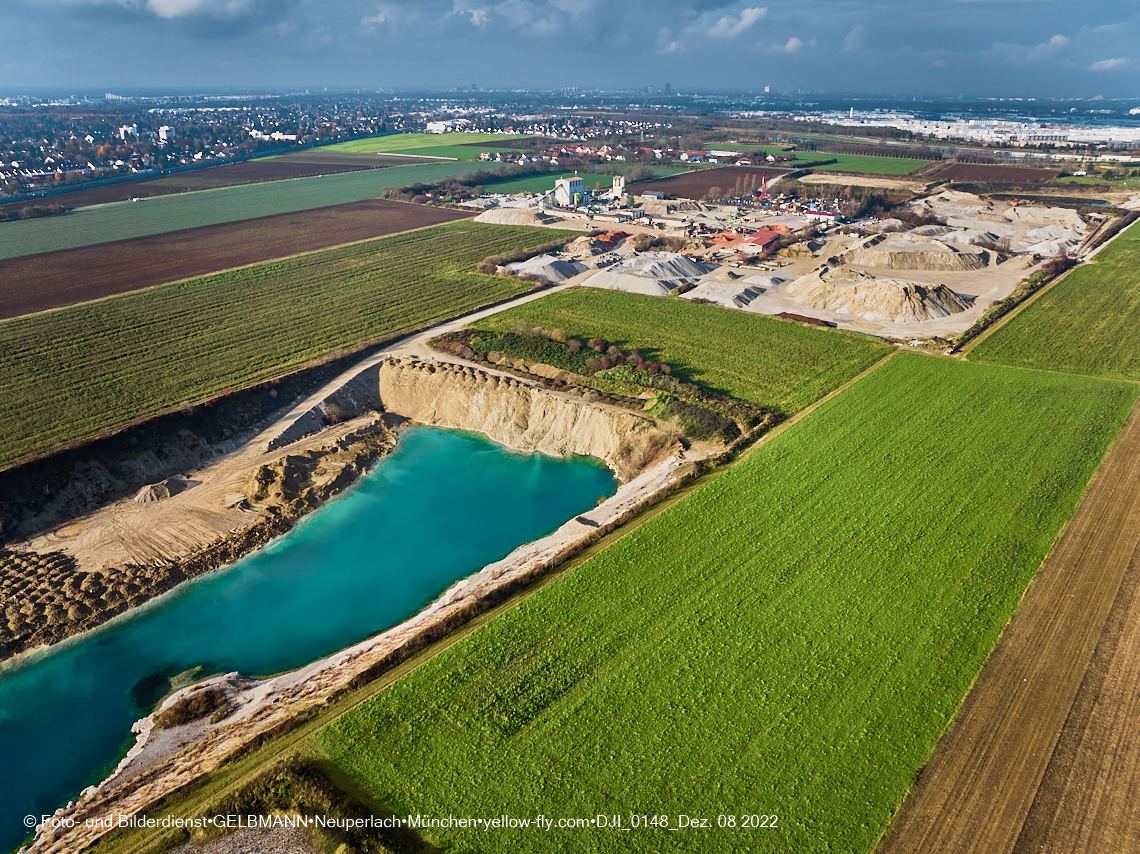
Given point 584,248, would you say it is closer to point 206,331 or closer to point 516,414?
point 206,331

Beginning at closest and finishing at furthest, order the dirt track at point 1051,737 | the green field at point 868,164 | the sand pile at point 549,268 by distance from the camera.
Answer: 1. the dirt track at point 1051,737
2. the sand pile at point 549,268
3. the green field at point 868,164

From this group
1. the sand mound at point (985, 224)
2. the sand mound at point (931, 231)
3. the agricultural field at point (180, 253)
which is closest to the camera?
the agricultural field at point (180, 253)

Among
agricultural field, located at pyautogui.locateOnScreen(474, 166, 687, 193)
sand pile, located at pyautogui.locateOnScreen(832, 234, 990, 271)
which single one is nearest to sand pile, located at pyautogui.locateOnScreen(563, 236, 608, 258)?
sand pile, located at pyautogui.locateOnScreen(832, 234, 990, 271)

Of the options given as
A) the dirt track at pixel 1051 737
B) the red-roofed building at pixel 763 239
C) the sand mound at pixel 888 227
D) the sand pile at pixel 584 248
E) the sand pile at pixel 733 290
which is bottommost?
the dirt track at pixel 1051 737

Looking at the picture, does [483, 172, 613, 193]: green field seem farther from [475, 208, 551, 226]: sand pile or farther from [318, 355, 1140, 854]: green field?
[318, 355, 1140, 854]: green field

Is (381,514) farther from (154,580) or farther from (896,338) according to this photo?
(896,338)

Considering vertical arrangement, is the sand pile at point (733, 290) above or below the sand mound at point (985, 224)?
below

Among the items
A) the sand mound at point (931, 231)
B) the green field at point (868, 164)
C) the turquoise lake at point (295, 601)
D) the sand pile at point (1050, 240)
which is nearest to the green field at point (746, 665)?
the turquoise lake at point (295, 601)

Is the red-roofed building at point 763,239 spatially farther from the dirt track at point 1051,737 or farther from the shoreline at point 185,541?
the dirt track at point 1051,737
